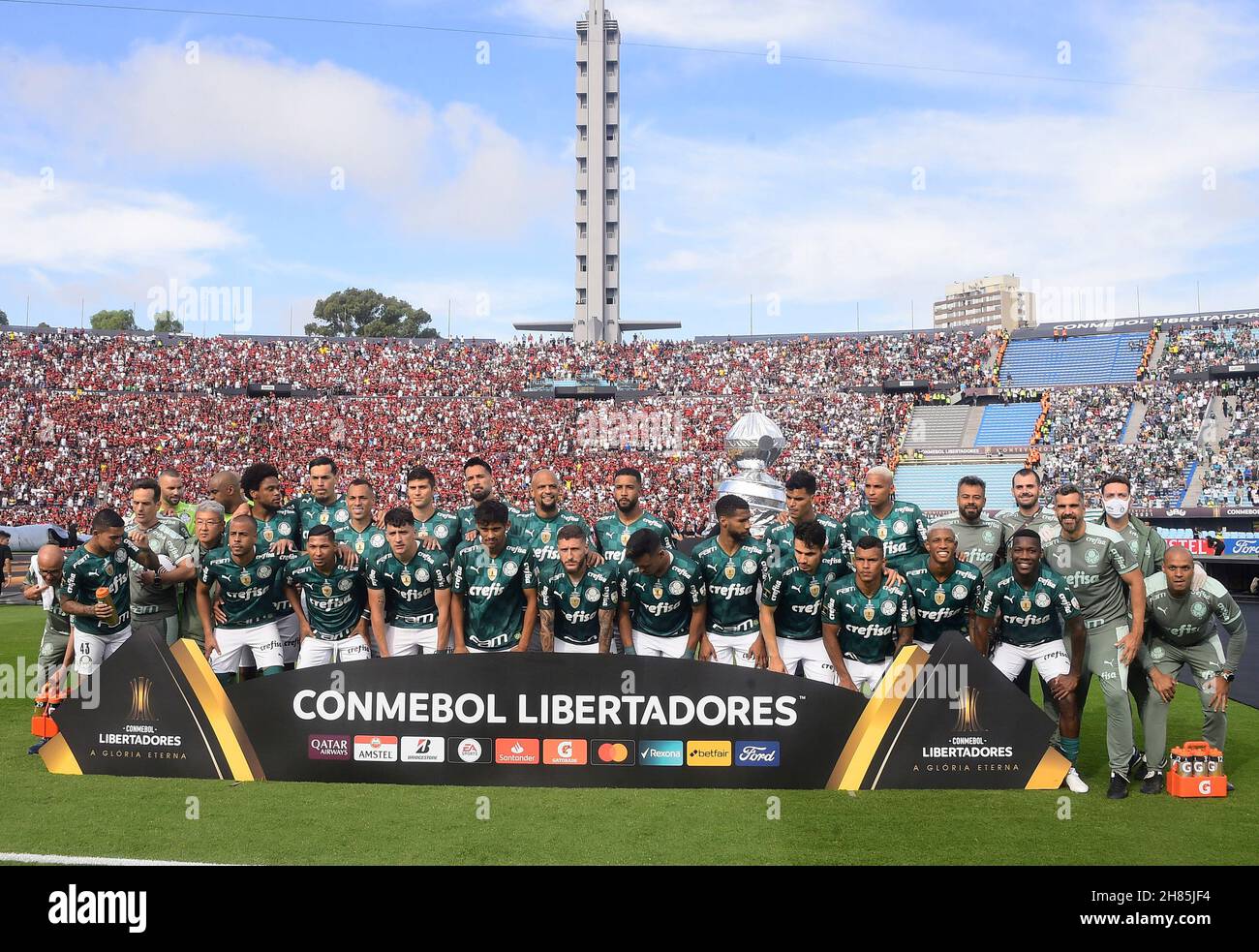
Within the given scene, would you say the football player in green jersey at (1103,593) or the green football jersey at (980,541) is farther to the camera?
the green football jersey at (980,541)

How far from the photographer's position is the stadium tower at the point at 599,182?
201 ft

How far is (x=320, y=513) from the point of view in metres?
9.19

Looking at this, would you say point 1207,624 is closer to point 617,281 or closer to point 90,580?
point 90,580

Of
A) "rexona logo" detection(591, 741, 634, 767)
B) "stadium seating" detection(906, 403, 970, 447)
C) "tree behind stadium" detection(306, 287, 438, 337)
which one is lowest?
"rexona logo" detection(591, 741, 634, 767)

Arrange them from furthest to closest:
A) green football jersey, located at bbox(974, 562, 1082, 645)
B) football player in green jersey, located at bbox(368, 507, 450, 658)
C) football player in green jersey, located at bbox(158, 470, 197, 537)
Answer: football player in green jersey, located at bbox(158, 470, 197, 537) → football player in green jersey, located at bbox(368, 507, 450, 658) → green football jersey, located at bbox(974, 562, 1082, 645)

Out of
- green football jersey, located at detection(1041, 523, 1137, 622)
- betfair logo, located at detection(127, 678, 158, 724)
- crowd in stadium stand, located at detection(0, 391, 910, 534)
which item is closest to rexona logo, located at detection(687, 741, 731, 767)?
green football jersey, located at detection(1041, 523, 1137, 622)

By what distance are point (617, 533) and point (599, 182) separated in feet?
183

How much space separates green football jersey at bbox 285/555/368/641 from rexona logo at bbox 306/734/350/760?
2.97 ft

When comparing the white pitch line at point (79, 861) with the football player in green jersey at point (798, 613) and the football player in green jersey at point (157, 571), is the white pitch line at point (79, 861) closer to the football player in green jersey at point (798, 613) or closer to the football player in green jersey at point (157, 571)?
the football player in green jersey at point (157, 571)

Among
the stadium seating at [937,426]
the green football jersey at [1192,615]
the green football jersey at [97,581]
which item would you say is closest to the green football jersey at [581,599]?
the green football jersey at [97,581]

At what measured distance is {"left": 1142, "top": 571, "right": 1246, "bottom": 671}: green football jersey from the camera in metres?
7.84

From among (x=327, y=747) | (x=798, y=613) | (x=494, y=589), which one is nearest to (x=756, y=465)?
(x=798, y=613)

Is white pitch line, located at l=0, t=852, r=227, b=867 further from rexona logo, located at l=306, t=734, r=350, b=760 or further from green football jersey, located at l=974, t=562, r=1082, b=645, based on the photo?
green football jersey, located at l=974, t=562, r=1082, b=645

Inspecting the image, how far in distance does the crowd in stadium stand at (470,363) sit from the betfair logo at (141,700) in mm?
41109
